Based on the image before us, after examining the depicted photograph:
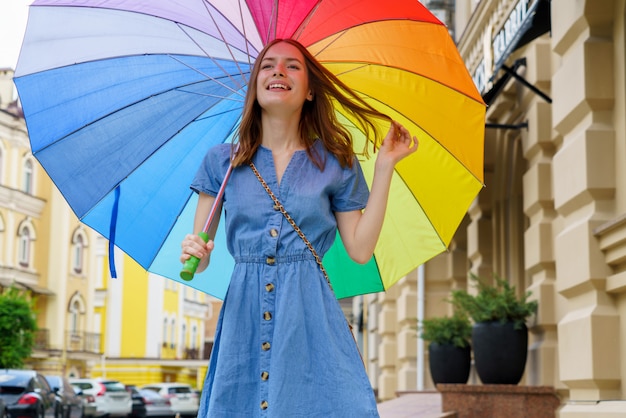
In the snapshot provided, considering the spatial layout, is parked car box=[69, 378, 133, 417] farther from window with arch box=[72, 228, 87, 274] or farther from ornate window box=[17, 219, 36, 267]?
window with arch box=[72, 228, 87, 274]

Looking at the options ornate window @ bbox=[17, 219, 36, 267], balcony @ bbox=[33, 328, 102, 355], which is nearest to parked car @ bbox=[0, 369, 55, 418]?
balcony @ bbox=[33, 328, 102, 355]

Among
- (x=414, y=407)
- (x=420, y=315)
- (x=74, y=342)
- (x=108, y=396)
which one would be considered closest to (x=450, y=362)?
(x=414, y=407)

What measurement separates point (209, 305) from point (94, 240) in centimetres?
1825

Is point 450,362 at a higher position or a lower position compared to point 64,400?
higher

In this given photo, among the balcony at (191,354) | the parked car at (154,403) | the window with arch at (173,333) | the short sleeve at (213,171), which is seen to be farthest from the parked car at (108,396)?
the balcony at (191,354)

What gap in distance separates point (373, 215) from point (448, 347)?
28.2ft

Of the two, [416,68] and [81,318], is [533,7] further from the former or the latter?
[81,318]

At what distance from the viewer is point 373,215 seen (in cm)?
366

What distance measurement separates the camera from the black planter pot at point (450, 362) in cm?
1198

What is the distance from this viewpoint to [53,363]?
169 feet

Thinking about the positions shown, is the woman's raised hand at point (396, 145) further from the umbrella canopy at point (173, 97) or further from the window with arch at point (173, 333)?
the window with arch at point (173, 333)

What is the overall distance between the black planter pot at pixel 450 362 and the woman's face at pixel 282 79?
8517 millimetres

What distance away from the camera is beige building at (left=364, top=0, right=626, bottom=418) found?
6.73 m

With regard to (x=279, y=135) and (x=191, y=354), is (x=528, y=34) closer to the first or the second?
(x=279, y=135)
